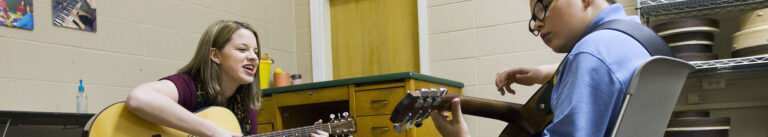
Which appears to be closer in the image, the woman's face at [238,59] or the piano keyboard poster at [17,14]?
the woman's face at [238,59]

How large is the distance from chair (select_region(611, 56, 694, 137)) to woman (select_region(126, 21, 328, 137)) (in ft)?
4.88

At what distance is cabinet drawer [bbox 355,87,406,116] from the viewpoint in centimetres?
347

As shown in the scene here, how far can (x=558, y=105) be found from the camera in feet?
3.74

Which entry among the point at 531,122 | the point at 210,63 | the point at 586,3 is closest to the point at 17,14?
the point at 210,63

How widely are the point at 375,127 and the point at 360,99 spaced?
0.60ft

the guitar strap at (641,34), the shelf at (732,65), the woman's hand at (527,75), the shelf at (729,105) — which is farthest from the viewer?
the shelf at (729,105)

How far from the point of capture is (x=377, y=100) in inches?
139

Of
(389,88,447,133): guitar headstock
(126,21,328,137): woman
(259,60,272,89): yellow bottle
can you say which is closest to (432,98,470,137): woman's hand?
(389,88,447,133): guitar headstock

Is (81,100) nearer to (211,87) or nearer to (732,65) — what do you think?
(211,87)

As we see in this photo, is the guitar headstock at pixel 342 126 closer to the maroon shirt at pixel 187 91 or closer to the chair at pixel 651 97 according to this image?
the maroon shirt at pixel 187 91

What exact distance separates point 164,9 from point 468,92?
1966 mm

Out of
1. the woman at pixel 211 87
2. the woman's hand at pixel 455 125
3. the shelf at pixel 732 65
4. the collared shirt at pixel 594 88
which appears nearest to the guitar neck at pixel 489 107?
the woman's hand at pixel 455 125

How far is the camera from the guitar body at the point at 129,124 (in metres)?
2.14

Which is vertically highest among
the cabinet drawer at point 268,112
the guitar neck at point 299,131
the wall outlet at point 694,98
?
the wall outlet at point 694,98
